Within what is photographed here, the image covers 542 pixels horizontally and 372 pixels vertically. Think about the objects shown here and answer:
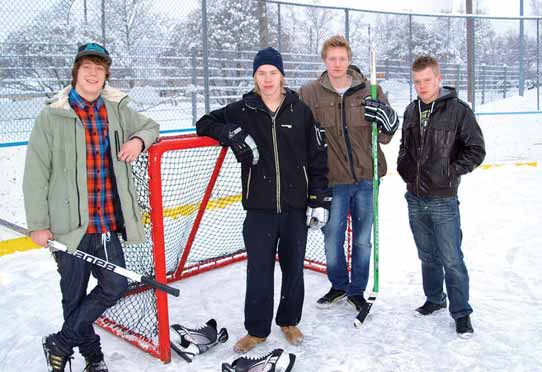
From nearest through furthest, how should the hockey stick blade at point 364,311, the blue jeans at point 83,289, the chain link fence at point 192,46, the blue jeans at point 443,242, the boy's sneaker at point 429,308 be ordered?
the blue jeans at point 83,289 < the blue jeans at point 443,242 < the hockey stick blade at point 364,311 < the boy's sneaker at point 429,308 < the chain link fence at point 192,46

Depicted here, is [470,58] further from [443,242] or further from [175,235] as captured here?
[443,242]

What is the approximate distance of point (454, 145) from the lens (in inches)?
112

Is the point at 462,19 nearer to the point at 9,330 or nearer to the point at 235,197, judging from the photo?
the point at 235,197

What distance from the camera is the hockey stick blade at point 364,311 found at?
3.10m

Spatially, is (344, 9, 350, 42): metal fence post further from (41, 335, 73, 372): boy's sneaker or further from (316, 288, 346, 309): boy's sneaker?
(41, 335, 73, 372): boy's sneaker

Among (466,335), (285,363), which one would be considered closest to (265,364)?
(285,363)

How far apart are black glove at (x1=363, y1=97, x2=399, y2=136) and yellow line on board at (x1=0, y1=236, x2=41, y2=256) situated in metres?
3.25

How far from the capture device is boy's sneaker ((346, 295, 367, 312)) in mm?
3277

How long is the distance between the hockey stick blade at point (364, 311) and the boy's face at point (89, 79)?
1864 mm

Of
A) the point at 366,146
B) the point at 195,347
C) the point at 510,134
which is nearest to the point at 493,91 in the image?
the point at 510,134

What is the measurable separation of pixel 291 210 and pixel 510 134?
953 centimetres

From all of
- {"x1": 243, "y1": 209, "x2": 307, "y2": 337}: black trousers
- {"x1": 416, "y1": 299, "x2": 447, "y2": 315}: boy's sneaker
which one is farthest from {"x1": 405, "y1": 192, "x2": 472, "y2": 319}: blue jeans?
{"x1": 243, "y1": 209, "x2": 307, "y2": 337}: black trousers

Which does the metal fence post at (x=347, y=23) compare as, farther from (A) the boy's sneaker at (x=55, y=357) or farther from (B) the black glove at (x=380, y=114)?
(A) the boy's sneaker at (x=55, y=357)

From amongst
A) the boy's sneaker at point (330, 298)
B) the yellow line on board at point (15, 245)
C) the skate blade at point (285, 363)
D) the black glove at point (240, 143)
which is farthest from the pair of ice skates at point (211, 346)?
the yellow line on board at point (15, 245)
